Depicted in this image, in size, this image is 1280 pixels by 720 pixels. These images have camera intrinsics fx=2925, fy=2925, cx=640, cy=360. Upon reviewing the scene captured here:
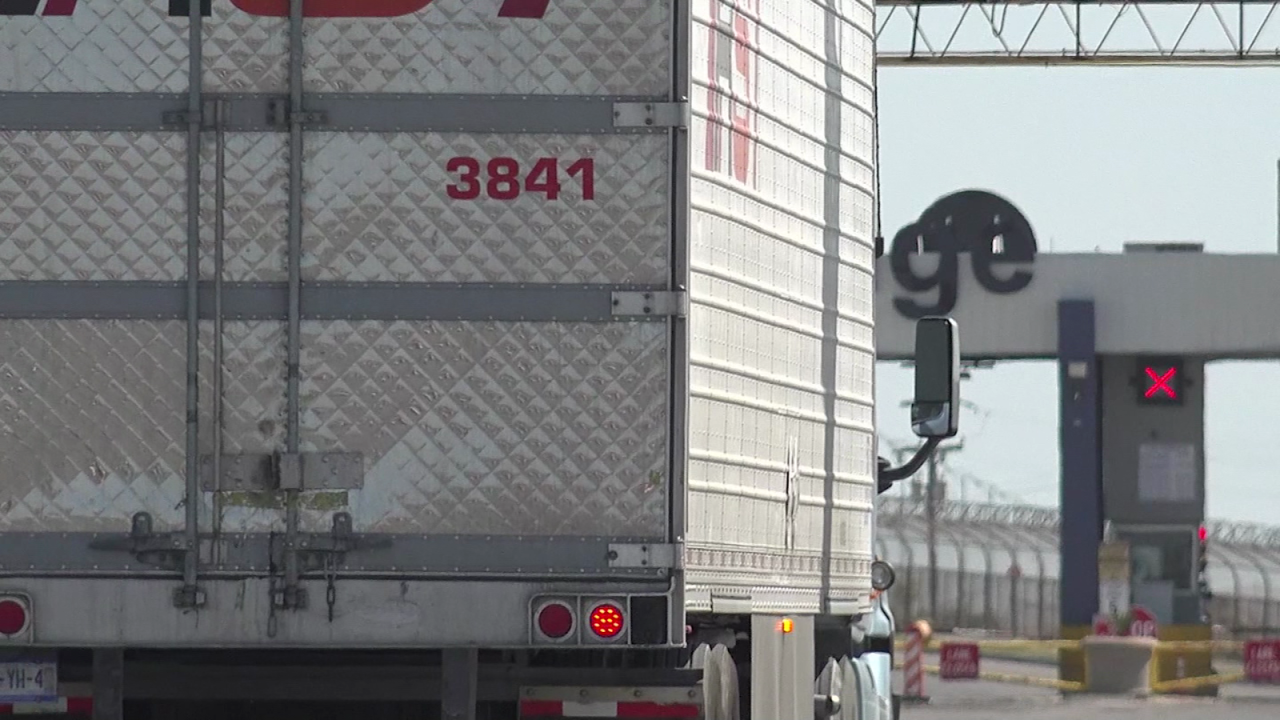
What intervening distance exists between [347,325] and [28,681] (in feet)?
5.40

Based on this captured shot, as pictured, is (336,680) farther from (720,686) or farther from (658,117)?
(658,117)

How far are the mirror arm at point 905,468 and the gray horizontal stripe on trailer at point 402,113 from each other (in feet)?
11.2

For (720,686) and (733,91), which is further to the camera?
(720,686)

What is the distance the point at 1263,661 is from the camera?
38125mm

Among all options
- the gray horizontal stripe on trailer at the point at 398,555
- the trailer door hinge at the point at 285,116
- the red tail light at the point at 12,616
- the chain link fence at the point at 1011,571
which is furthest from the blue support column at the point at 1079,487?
the red tail light at the point at 12,616

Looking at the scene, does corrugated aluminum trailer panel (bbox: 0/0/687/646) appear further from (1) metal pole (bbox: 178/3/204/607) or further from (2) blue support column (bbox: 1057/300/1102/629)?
(2) blue support column (bbox: 1057/300/1102/629)

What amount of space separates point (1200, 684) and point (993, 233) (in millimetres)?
10107

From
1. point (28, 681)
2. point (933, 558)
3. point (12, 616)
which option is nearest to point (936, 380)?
point (28, 681)

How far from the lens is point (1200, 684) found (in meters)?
35.7

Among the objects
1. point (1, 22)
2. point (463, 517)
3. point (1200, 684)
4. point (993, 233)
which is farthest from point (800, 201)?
point (993, 233)

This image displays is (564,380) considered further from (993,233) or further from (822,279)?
(993,233)

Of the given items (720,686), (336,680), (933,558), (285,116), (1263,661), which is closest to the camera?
(285,116)

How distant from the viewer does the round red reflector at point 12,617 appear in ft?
29.8

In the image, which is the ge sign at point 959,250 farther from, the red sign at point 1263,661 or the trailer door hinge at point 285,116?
the trailer door hinge at point 285,116
